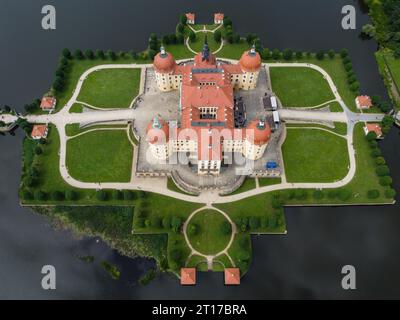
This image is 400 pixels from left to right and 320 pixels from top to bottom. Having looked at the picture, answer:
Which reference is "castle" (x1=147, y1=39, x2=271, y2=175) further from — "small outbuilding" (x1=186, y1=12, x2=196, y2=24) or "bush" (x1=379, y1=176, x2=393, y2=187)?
"bush" (x1=379, y1=176, x2=393, y2=187)

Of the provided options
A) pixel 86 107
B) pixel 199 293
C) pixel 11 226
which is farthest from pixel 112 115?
pixel 199 293

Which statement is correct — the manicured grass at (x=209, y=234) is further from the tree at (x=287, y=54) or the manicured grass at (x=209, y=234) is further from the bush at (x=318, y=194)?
the tree at (x=287, y=54)

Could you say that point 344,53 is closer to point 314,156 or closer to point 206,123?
point 314,156

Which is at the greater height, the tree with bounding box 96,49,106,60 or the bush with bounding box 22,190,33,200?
the tree with bounding box 96,49,106,60

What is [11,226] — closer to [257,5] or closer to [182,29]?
[182,29]

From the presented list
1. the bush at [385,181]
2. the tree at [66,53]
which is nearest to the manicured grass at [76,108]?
the tree at [66,53]

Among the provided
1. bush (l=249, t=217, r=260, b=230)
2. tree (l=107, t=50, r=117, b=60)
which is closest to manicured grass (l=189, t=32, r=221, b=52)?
tree (l=107, t=50, r=117, b=60)
